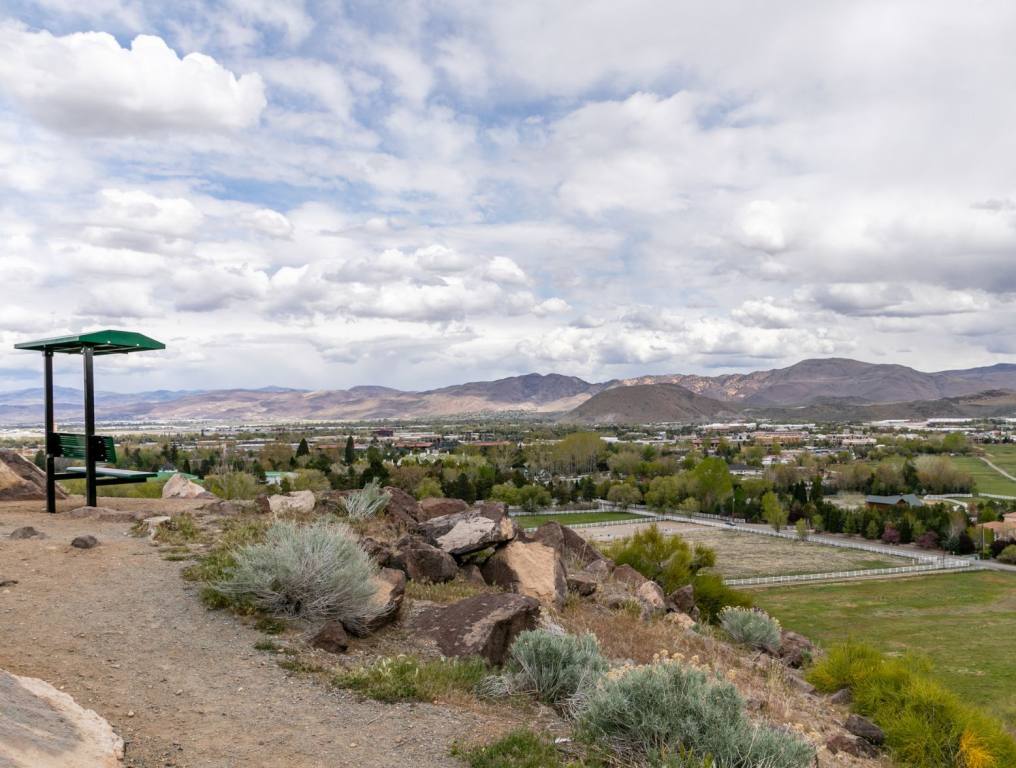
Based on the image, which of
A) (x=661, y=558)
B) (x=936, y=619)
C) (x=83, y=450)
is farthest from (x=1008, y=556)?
(x=83, y=450)

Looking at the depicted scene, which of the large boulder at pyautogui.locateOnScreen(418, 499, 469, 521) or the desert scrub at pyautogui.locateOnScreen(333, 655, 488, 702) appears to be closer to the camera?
the desert scrub at pyautogui.locateOnScreen(333, 655, 488, 702)

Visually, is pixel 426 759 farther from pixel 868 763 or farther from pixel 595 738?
pixel 868 763

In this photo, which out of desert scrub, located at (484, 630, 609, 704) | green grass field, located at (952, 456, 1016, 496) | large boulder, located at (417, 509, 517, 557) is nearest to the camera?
desert scrub, located at (484, 630, 609, 704)

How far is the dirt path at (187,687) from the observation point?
616cm

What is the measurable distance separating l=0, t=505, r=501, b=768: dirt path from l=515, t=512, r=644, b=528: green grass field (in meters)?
66.8

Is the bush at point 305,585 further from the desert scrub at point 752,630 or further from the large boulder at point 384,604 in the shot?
the desert scrub at point 752,630

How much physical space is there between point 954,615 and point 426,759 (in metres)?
46.2

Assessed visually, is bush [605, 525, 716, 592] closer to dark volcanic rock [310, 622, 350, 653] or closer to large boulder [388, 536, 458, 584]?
large boulder [388, 536, 458, 584]

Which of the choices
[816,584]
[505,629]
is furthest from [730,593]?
[816,584]

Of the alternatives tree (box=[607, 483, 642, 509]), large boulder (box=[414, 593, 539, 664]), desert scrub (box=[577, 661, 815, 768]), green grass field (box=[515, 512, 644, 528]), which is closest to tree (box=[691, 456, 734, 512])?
tree (box=[607, 483, 642, 509])

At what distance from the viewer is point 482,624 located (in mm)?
9328

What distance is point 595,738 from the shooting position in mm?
6648

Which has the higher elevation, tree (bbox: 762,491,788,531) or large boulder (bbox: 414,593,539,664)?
large boulder (bbox: 414,593,539,664)

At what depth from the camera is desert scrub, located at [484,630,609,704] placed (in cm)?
809
